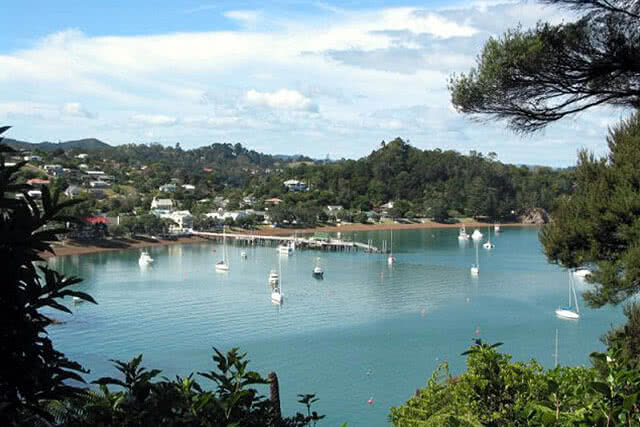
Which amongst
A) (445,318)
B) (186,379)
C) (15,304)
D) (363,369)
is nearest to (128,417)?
(186,379)

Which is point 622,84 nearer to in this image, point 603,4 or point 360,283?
point 603,4

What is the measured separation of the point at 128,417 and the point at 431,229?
63.9 m

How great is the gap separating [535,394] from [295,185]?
73409 mm

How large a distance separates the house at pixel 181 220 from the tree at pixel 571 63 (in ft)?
167

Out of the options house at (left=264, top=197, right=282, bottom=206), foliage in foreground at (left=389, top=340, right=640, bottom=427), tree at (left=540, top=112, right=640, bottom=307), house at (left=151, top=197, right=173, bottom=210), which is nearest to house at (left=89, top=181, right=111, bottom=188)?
house at (left=151, top=197, right=173, bottom=210)

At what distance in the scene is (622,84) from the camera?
19.4 feet

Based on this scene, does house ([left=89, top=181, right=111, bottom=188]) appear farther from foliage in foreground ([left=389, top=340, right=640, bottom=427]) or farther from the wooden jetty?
foliage in foreground ([left=389, top=340, right=640, bottom=427])

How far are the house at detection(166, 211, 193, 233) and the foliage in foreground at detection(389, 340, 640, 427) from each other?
51.7m

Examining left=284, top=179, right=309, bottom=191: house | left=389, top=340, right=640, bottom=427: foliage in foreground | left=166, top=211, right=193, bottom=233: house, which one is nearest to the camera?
left=389, top=340, right=640, bottom=427: foliage in foreground

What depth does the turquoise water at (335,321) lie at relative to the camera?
1694 cm

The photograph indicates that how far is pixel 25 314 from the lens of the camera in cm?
208

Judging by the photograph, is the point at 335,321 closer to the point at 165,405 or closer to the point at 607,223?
the point at 607,223

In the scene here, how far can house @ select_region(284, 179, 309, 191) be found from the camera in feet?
249

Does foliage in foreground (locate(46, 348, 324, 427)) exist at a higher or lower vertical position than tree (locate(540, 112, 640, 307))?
lower
